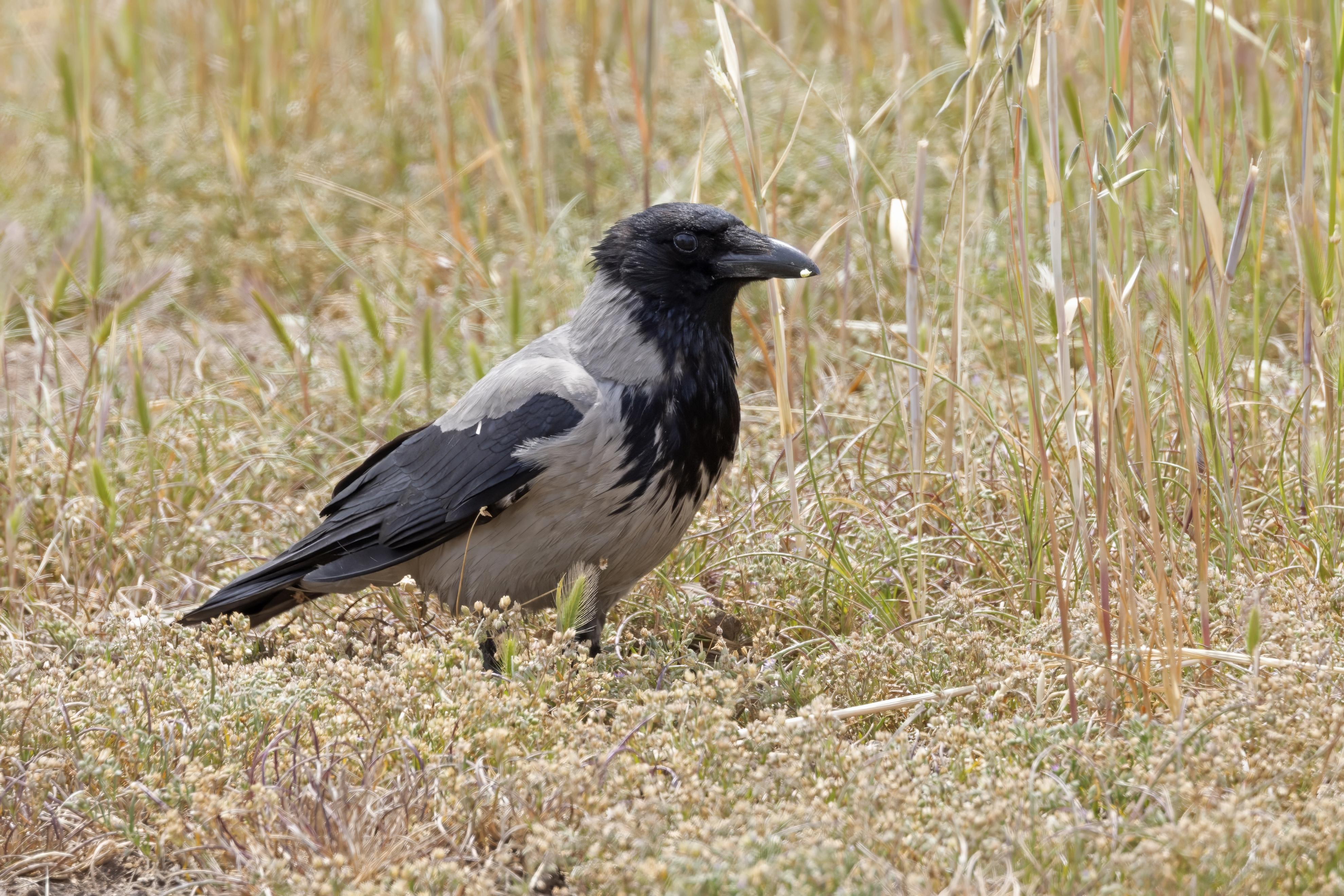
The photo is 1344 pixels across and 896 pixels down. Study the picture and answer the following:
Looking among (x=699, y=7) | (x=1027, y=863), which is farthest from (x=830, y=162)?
(x=1027, y=863)

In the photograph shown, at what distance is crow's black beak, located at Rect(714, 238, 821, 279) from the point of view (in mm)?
3248

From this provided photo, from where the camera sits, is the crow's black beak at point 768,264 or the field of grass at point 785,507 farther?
the crow's black beak at point 768,264

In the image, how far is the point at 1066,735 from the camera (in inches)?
94.7

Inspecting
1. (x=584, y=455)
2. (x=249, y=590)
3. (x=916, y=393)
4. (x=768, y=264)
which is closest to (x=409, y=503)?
(x=249, y=590)

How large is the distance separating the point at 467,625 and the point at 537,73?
3.41 metres

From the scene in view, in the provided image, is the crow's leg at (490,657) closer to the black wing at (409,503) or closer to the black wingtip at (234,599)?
the black wing at (409,503)

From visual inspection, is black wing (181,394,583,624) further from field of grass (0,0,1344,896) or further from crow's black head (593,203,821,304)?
crow's black head (593,203,821,304)

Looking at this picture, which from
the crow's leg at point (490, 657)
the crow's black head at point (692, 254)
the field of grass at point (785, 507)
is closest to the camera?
the field of grass at point (785, 507)

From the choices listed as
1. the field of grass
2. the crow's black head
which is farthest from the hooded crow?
the field of grass

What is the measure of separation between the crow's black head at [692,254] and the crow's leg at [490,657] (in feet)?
3.36

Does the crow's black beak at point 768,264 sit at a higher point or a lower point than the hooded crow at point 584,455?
higher

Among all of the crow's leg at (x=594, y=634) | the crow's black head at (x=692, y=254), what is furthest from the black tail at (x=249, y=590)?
the crow's black head at (x=692, y=254)

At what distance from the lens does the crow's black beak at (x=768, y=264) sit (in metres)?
3.25

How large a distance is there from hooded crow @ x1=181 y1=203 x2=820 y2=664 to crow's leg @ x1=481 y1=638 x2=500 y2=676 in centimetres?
2
